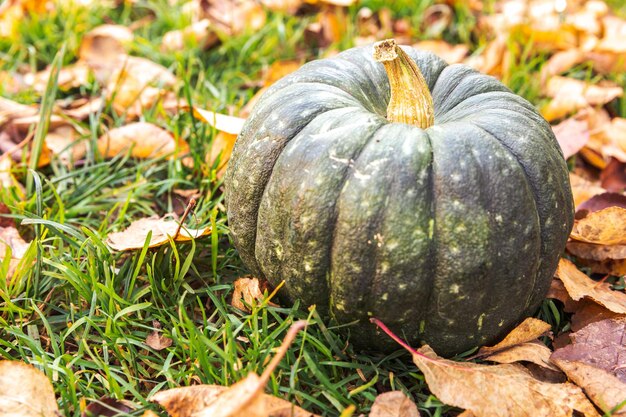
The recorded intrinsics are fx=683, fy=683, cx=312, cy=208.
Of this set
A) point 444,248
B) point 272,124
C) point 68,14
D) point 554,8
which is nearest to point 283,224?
point 272,124

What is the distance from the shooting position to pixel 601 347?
92.4 inches

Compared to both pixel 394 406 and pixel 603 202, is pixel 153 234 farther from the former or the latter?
pixel 603 202

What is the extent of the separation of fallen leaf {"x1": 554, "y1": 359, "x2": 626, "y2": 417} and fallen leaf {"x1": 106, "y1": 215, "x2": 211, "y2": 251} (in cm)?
140

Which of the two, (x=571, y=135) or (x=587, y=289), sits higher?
(x=571, y=135)

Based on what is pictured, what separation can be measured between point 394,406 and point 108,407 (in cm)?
86

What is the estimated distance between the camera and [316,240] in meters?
2.16

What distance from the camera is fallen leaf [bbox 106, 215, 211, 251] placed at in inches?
99.4

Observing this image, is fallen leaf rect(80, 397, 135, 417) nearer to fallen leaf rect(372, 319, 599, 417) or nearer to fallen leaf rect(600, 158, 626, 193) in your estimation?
fallen leaf rect(372, 319, 599, 417)

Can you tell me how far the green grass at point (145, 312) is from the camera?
2221 millimetres

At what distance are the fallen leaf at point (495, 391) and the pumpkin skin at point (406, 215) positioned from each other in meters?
0.13

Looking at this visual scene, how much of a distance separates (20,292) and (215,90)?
1774 millimetres

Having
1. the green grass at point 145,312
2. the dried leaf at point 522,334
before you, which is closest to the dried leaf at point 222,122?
the green grass at point 145,312

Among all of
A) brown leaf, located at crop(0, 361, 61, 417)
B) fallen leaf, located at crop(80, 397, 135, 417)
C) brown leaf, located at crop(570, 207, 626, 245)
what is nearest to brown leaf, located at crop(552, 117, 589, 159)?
brown leaf, located at crop(570, 207, 626, 245)

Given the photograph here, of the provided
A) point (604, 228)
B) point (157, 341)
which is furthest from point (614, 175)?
point (157, 341)
